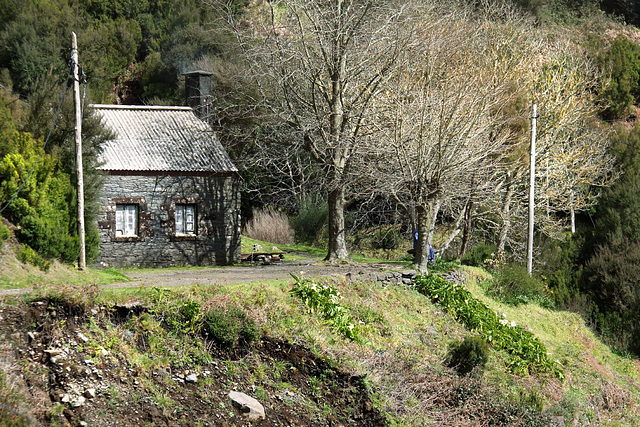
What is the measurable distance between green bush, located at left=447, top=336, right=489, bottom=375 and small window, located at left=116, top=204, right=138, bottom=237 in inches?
542

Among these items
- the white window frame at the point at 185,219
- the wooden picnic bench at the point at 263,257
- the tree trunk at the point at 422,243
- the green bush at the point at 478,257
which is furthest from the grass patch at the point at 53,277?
the green bush at the point at 478,257

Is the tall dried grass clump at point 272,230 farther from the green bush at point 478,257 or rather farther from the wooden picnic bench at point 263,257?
the green bush at point 478,257

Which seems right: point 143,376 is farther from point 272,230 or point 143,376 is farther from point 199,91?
point 272,230

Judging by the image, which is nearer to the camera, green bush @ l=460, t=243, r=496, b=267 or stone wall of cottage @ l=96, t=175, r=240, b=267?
green bush @ l=460, t=243, r=496, b=267

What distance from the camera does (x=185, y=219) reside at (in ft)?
84.1

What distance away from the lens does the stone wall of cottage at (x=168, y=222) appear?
958 inches

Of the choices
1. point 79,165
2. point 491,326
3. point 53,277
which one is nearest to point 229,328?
point 53,277

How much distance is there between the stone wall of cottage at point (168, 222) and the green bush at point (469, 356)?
13.0 metres

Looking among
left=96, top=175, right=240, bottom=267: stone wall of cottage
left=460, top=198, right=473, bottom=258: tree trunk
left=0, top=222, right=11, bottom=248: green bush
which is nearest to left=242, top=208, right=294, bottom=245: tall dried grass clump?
left=96, top=175, right=240, bottom=267: stone wall of cottage

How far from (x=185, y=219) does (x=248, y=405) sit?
15708 mm

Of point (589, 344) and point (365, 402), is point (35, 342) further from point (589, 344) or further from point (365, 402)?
point (589, 344)

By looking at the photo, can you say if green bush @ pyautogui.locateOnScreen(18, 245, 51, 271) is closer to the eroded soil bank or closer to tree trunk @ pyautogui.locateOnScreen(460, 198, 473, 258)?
the eroded soil bank

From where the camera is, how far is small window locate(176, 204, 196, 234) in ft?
83.7

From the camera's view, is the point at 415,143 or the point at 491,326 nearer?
the point at 491,326
